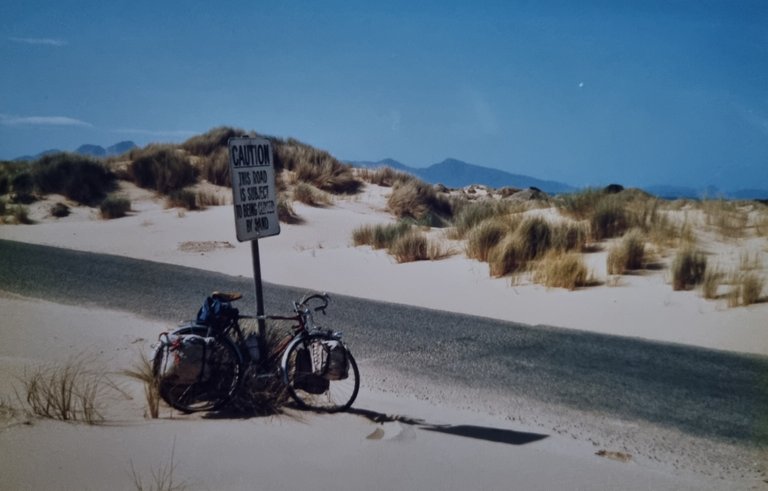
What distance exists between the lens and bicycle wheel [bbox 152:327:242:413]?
19.7 ft

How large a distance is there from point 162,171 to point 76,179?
3.39m

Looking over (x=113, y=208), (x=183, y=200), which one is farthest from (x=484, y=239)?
(x=113, y=208)

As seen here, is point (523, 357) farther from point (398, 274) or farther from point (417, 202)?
point (417, 202)

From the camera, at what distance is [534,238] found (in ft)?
53.7

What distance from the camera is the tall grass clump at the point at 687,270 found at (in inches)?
508

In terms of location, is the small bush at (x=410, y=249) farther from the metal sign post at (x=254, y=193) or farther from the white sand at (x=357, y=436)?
the metal sign post at (x=254, y=193)

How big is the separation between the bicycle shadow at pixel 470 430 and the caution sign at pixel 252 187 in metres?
2.00

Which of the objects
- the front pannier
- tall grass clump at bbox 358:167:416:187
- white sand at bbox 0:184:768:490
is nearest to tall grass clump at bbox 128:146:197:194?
tall grass clump at bbox 358:167:416:187

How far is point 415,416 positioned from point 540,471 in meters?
1.57

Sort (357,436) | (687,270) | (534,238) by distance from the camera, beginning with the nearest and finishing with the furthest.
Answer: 1. (357,436)
2. (687,270)
3. (534,238)

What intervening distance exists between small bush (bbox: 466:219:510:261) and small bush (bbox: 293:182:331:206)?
10967 millimetres

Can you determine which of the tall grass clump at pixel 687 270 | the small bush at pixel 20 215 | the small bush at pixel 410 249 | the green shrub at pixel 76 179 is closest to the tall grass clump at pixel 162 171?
the green shrub at pixel 76 179

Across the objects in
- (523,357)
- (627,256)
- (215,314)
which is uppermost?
(627,256)

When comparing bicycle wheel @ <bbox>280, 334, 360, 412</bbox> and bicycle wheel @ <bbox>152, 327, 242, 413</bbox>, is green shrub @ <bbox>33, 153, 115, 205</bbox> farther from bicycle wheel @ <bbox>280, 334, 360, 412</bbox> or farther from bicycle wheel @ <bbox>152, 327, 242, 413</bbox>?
bicycle wheel @ <bbox>280, 334, 360, 412</bbox>
